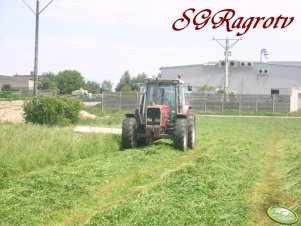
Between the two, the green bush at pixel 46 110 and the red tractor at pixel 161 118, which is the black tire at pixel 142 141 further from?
the green bush at pixel 46 110

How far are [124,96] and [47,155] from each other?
30676 mm

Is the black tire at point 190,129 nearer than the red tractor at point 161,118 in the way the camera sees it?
No

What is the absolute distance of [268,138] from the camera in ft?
64.4

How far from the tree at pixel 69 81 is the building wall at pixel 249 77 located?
3166cm

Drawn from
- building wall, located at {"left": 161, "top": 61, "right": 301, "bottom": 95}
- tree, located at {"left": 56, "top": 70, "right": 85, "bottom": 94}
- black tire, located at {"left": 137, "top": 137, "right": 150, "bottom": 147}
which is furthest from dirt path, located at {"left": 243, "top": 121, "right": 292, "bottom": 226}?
tree, located at {"left": 56, "top": 70, "right": 85, "bottom": 94}

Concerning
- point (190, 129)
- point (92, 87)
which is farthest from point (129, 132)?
point (92, 87)

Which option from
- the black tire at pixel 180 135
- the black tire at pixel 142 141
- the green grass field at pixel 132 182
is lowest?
the green grass field at pixel 132 182

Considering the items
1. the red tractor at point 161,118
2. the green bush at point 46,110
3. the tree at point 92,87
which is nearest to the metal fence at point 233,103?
the green bush at point 46,110

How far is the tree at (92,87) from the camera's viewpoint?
89300mm

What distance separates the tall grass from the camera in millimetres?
10734

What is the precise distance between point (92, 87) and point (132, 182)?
8337 cm

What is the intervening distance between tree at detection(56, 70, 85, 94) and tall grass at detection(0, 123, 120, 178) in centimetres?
7361

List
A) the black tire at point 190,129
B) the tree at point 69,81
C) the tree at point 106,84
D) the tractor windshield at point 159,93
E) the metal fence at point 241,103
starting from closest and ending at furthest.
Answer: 1. the tractor windshield at point 159,93
2. the black tire at point 190,129
3. the metal fence at point 241,103
4. the tree at point 69,81
5. the tree at point 106,84

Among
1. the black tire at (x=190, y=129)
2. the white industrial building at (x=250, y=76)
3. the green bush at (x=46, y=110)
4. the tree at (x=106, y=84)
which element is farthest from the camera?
the tree at (x=106, y=84)
